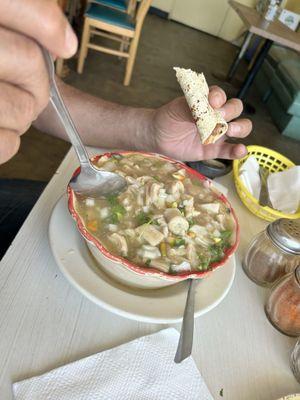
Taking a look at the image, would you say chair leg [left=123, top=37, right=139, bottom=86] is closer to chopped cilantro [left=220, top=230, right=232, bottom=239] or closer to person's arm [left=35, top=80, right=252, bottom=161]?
person's arm [left=35, top=80, right=252, bottom=161]

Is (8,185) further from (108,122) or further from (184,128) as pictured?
(184,128)

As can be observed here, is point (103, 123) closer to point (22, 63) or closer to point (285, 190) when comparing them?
point (285, 190)

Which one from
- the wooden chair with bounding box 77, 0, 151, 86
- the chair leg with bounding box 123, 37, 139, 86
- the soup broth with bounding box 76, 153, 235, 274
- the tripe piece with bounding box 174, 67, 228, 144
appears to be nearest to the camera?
the soup broth with bounding box 76, 153, 235, 274

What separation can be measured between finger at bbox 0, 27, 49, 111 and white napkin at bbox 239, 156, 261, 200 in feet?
2.20

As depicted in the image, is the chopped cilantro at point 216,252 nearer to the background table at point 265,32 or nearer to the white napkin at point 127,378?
the white napkin at point 127,378

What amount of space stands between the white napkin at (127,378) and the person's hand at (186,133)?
1.68ft

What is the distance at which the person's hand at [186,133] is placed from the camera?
89cm

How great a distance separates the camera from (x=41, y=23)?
34 centimetres

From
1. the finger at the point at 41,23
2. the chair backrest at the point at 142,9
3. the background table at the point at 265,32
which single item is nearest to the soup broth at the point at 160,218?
the finger at the point at 41,23

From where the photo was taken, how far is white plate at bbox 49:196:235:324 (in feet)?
1.87

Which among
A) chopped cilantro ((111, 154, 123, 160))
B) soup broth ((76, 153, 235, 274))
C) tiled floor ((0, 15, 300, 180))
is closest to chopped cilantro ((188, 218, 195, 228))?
soup broth ((76, 153, 235, 274))

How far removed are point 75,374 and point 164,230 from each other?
0.86 feet

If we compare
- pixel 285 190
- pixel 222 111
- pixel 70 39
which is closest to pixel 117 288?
pixel 70 39

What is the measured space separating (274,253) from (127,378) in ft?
1.22
